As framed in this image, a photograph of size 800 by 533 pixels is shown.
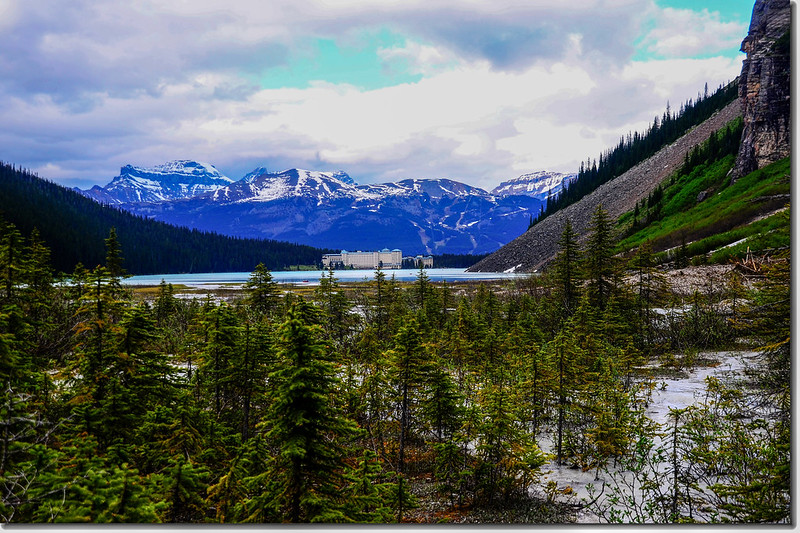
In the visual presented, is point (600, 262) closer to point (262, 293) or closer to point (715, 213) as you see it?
point (262, 293)

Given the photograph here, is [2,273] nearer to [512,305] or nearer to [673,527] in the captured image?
[673,527]

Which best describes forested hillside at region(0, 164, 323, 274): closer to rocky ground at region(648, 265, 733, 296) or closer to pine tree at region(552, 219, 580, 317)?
pine tree at region(552, 219, 580, 317)

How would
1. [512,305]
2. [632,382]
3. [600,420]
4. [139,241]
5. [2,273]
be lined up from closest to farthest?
[600,420] < [2,273] < [632,382] < [512,305] < [139,241]

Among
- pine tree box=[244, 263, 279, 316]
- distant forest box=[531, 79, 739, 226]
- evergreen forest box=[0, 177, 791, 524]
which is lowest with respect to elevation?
evergreen forest box=[0, 177, 791, 524]

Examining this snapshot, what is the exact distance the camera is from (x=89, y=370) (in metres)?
7.41

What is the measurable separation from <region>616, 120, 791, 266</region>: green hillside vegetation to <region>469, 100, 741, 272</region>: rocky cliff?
1384 centimetres

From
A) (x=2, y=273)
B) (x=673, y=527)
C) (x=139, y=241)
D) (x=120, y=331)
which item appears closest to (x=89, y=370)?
(x=120, y=331)

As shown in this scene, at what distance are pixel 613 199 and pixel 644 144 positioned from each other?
4016 centimetres

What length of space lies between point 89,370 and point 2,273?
23.6 feet

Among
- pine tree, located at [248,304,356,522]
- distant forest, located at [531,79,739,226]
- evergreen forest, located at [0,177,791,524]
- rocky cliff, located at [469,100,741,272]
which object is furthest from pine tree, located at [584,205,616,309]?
distant forest, located at [531,79,739,226]

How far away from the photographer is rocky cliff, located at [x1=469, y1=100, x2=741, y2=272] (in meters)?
103

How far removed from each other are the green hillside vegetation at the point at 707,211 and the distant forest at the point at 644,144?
4124 cm

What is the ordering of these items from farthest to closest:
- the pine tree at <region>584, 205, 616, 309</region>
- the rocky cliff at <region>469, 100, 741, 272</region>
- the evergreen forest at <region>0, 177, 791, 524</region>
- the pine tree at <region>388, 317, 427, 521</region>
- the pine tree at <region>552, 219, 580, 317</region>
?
1. the rocky cliff at <region>469, 100, 741, 272</region>
2. the pine tree at <region>552, 219, 580, 317</region>
3. the pine tree at <region>584, 205, 616, 309</region>
4. the pine tree at <region>388, 317, 427, 521</region>
5. the evergreen forest at <region>0, 177, 791, 524</region>

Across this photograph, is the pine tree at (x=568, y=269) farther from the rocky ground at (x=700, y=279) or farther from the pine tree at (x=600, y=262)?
the rocky ground at (x=700, y=279)
